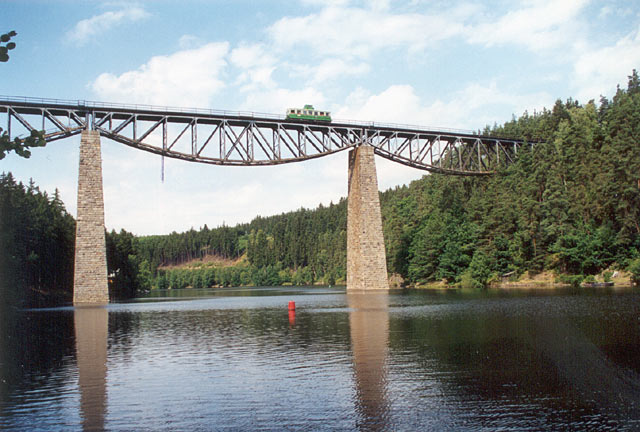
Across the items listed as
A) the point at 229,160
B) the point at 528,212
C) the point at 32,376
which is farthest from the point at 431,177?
the point at 32,376

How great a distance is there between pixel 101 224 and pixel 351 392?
4833 cm

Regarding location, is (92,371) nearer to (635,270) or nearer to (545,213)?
(635,270)

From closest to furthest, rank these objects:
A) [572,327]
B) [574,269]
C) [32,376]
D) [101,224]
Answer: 1. [32,376]
2. [572,327]
3. [101,224]
4. [574,269]

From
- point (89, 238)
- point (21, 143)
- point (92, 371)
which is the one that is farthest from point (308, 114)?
point (21, 143)

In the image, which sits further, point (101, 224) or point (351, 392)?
point (101, 224)

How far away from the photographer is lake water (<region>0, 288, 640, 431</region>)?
12.3 m

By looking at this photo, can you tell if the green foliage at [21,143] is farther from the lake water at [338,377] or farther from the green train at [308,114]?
the green train at [308,114]

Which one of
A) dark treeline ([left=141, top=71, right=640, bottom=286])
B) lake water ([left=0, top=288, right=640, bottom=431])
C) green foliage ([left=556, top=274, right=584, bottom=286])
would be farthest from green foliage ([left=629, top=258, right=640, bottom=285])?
lake water ([left=0, top=288, right=640, bottom=431])

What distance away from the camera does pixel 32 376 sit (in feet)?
59.5

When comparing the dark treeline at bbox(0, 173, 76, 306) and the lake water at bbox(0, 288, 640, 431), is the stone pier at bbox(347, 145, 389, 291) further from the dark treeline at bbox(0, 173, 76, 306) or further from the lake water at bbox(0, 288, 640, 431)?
the lake water at bbox(0, 288, 640, 431)

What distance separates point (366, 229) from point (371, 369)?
5308 cm

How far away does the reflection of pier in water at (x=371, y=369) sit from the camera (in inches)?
490

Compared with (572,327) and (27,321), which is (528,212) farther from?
(27,321)

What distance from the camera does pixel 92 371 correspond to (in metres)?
18.8
